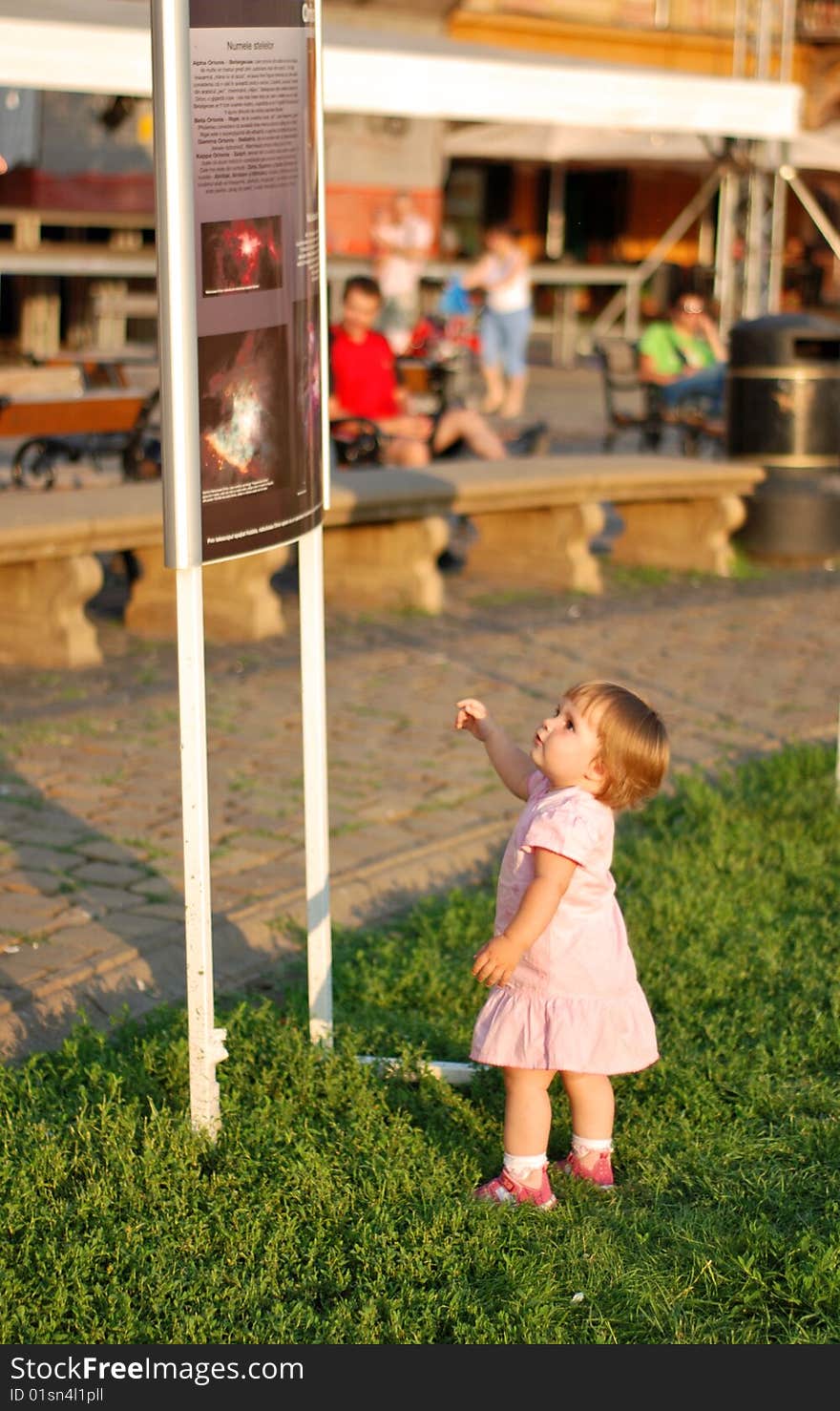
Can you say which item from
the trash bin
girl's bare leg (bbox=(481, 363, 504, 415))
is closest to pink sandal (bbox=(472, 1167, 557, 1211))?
the trash bin

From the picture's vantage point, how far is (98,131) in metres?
22.3

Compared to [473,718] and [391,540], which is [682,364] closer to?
[391,540]

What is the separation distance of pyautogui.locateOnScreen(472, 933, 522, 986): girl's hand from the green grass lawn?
16.9 inches

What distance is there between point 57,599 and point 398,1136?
461 cm

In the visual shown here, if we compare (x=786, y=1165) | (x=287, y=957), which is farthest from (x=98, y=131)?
(x=786, y=1165)

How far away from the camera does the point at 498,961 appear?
3578 mm

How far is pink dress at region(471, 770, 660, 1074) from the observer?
3717mm

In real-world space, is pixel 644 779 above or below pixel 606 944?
above

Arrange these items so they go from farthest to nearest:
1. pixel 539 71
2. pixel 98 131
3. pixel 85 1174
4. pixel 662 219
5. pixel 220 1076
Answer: pixel 662 219
pixel 98 131
pixel 539 71
pixel 220 1076
pixel 85 1174

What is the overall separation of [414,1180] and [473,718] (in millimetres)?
905

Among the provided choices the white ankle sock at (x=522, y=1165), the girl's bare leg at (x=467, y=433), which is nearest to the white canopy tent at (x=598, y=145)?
the girl's bare leg at (x=467, y=433)

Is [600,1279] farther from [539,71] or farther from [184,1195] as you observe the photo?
[539,71]

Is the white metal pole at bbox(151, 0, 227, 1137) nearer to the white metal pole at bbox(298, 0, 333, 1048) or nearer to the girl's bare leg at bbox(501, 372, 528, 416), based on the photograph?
the white metal pole at bbox(298, 0, 333, 1048)

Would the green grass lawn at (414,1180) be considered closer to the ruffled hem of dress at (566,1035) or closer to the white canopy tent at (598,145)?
the ruffled hem of dress at (566,1035)
